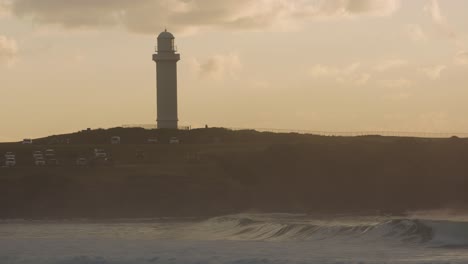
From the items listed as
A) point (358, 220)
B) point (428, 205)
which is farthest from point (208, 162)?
point (358, 220)

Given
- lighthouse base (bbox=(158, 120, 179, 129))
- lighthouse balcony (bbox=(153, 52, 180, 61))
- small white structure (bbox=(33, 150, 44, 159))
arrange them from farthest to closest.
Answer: lighthouse base (bbox=(158, 120, 179, 129)) < lighthouse balcony (bbox=(153, 52, 180, 61)) < small white structure (bbox=(33, 150, 44, 159))

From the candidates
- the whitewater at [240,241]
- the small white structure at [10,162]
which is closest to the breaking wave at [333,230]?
the whitewater at [240,241]

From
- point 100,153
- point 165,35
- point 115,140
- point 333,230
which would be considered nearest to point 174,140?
point 115,140

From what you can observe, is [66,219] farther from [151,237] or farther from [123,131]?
[123,131]

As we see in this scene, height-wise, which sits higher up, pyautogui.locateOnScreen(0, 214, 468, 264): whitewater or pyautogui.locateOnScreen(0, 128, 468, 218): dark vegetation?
pyautogui.locateOnScreen(0, 128, 468, 218): dark vegetation

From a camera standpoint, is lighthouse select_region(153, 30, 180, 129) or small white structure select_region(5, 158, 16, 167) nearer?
small white structure select_region(5, 158, 16, 167)

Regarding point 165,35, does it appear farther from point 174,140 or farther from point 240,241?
point 240,241

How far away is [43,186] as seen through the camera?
56750mm

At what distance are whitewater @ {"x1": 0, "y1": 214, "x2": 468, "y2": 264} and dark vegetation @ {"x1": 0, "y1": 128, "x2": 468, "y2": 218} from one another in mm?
5196

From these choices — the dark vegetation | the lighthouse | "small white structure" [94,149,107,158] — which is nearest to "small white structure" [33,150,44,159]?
the dark vegetation

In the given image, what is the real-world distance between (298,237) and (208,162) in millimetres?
21567

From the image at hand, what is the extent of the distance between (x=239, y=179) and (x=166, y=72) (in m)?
18.5

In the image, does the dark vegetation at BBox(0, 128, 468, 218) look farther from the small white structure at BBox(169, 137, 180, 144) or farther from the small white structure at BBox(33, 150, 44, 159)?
the small white structure at BBox(169, 137, 180, 144)

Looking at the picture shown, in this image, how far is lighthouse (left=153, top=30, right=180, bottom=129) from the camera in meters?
76.2
